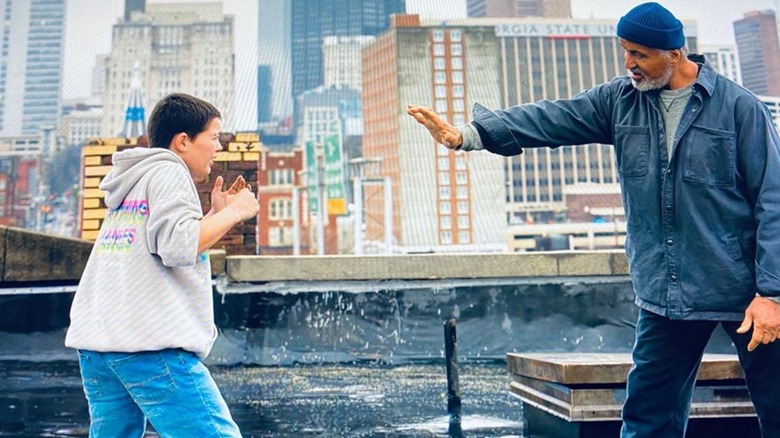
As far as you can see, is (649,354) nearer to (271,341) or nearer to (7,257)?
(271,341)

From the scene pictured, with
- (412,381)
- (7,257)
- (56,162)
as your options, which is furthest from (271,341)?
(56,162)

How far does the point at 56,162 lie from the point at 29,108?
21482mm

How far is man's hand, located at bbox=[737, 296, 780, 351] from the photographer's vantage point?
6.26 feet

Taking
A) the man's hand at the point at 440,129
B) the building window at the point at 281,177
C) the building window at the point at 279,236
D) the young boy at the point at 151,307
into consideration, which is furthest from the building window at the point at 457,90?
the young boy at the point at 151,307

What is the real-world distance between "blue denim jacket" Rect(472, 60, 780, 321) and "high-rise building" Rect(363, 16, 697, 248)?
8177cm

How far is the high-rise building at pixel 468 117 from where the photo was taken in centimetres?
8725

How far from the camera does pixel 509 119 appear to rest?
2430mm

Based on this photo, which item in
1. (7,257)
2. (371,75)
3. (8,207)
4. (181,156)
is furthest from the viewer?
(371,75)


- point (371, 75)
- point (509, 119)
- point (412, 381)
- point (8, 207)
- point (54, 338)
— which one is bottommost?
point (412, 381)

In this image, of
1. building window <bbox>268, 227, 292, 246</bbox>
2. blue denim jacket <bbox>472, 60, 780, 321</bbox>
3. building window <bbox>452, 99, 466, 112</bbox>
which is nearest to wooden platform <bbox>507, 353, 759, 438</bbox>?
blue denim jacket <bbox>472, 60, 780, 321</bbox>

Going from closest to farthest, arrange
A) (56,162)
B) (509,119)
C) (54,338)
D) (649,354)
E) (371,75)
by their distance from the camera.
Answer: (649,354) < (509,119) < (54,338) < (56,162) < (371,75)

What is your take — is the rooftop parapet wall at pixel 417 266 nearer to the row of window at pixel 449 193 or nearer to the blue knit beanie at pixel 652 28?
the blue knit beanie at pixel 652 28

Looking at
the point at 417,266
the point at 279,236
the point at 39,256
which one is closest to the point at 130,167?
the point at 39,256

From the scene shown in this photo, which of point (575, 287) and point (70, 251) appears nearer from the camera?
point (70, 251)
